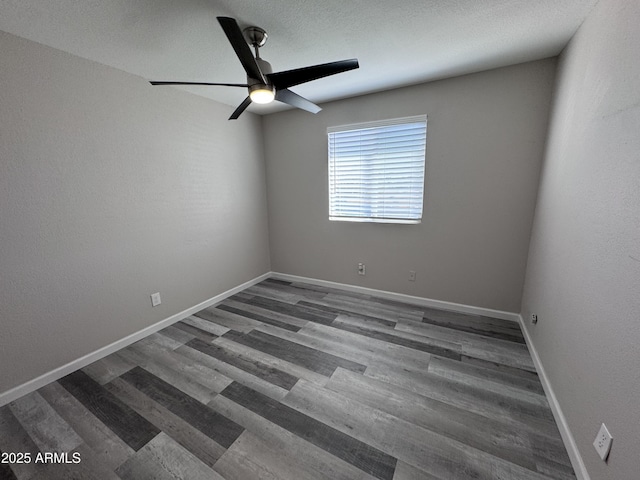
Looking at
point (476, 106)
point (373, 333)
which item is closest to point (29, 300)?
point (373, 333)

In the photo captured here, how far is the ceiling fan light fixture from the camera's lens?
157 cm

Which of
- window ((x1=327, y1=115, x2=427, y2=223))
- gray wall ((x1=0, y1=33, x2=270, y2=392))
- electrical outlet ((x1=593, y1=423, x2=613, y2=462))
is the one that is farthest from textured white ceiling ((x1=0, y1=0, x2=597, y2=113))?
electrical outlet ((x1=593, y1=423, x2=613, y2=462))

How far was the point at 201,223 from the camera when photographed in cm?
290

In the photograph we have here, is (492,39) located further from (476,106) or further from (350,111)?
(350,111)

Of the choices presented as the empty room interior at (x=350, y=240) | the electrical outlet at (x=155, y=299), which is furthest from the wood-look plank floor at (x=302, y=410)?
the electrical outlet at (x=155, y=299)

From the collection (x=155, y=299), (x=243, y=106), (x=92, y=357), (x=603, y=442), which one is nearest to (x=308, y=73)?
(x=243, y=106)

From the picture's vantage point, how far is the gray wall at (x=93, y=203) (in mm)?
1671

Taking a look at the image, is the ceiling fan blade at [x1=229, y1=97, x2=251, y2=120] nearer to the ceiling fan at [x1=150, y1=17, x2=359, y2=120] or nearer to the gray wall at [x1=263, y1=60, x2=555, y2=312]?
the ceiling fan at [x1=150, y1=17, x2=359, y2=120]

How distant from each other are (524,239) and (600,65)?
1.48m

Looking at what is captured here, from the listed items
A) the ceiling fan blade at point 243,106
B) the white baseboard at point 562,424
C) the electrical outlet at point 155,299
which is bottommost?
the white baseboard at point 562,424

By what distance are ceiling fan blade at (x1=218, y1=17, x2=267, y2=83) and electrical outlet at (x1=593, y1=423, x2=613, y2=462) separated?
2.30 m

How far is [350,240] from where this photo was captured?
3.29m

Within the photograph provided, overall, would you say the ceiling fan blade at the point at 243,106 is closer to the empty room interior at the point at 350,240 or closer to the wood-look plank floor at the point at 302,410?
the empty room interior at the point at 350,240

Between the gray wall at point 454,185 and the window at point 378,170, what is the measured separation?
96mm
